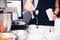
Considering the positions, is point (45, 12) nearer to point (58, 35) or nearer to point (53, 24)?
point (53, 24)

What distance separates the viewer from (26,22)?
5.62 ft

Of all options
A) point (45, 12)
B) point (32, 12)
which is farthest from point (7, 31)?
point (45, 12)

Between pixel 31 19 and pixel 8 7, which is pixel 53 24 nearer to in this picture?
pixel 31 19

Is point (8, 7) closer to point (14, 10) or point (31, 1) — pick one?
point (14, 10)

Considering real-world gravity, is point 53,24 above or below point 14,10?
below

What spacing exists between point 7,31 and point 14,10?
9.1 inches

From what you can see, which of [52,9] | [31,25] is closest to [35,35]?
[31,25]

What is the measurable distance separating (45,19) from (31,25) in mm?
156

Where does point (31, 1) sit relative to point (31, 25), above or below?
above

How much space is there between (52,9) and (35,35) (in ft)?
1.04

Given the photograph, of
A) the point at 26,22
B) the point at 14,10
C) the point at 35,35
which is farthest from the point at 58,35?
the point at 14,10

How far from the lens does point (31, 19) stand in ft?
5.58

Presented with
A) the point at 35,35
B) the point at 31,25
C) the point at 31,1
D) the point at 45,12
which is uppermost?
the point at 31,1

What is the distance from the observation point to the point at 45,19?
1689 millimetres
